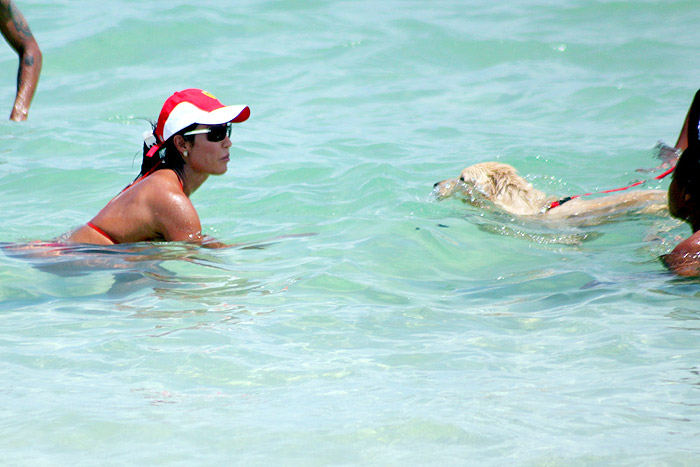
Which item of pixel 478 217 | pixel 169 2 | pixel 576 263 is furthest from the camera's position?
pixel 169 2

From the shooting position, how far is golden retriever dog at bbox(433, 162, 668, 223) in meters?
6.34

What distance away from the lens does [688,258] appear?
15.3 feet

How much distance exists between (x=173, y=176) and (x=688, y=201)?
3132mm

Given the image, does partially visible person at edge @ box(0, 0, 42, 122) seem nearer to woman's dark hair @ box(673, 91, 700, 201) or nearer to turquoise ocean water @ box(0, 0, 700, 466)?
turquoise ocean water @ box(0, 0, 700, 466)

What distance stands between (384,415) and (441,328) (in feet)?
3.70

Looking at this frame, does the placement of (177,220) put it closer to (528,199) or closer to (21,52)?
(528,199)

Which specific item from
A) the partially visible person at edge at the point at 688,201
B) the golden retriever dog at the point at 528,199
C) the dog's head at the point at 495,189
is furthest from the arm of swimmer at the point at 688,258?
the dog's head at the point at 495,189

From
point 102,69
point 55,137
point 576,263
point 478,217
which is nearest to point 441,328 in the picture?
point 576,263

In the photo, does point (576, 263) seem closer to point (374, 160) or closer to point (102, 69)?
point (374, 160)

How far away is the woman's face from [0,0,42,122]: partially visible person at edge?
2915mm

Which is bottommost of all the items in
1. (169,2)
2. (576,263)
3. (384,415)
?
(576,263)

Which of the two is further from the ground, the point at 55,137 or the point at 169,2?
the point at 169,2

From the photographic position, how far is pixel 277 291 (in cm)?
456

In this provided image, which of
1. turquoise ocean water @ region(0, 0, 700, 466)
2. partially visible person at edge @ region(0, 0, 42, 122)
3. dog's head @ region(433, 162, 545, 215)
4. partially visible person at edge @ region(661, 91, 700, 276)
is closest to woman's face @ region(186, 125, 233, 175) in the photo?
turquoise ocean water @ region(0, 0, 700, 466)
